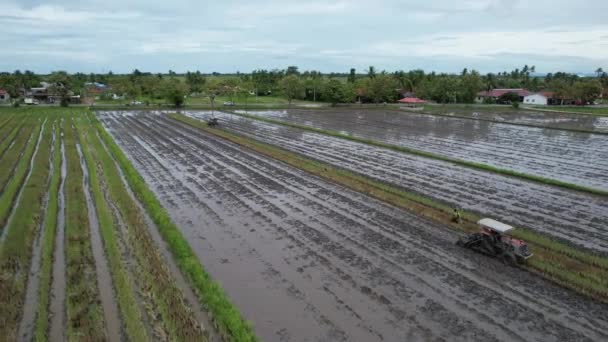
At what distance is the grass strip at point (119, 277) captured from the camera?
28.4 ft

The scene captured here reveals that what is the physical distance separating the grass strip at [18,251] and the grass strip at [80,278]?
0.95 metres

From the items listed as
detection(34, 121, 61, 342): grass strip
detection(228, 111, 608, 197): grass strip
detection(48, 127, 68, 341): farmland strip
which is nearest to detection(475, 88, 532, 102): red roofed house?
detection(228, 111, 608, 197): grass strip

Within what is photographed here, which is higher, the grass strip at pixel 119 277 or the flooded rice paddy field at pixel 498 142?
the flooded rice paddy field at pixel 498 142

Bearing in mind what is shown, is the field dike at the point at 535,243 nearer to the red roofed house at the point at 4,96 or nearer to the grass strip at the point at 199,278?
the grass strip at the point at 199,278

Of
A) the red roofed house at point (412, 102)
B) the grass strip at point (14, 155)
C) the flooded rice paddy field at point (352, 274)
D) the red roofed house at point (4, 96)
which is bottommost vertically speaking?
the flooded rice paddy field at point (352, 274)

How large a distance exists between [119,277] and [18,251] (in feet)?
12.3

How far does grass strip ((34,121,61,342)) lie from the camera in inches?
340

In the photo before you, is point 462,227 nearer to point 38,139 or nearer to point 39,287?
point 39,287

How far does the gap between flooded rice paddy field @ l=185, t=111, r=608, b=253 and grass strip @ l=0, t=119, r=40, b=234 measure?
51.4 feet

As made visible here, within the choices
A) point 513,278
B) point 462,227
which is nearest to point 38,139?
point 462,227

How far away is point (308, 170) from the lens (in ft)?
74.4

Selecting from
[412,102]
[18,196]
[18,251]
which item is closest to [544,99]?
[412,102]

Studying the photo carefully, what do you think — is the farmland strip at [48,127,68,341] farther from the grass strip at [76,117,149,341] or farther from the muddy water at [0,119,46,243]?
the muddy water at [0,119,46,243]

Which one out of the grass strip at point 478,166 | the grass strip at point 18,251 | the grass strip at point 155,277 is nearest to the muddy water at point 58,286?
the grass strip at point 18,251
